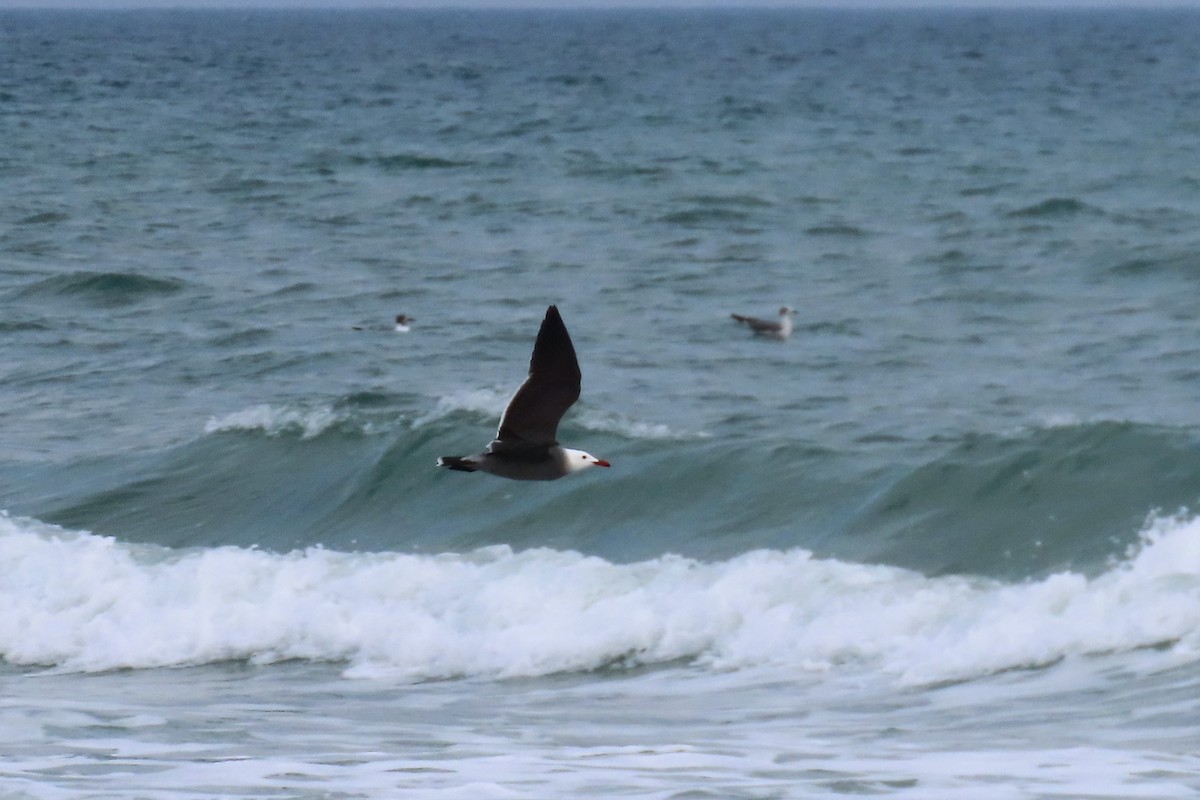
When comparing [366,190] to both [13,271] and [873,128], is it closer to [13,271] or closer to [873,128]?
[13,271]

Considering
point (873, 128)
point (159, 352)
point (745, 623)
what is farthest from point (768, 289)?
point (873, 128)

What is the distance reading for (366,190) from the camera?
104ft

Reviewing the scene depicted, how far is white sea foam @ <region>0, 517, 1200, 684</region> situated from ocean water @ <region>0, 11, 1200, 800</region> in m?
0.04

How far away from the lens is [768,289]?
22.0 m

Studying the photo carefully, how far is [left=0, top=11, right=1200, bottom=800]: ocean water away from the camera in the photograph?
9.53 meters

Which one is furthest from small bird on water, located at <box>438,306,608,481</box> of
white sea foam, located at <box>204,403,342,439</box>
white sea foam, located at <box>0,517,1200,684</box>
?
white sea foam, located at <box>204,403,342,439</box>

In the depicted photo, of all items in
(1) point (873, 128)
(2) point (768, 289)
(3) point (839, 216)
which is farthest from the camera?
(1) point (873, 128)

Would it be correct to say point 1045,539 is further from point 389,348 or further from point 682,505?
point 389,348

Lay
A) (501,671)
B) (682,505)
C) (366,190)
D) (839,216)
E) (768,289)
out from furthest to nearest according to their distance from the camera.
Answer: (366,190) < (839,216) < (768,289) < (682,505) < (501,671)

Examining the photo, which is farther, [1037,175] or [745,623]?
[1037,175]

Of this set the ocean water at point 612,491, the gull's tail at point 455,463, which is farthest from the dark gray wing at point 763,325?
the gull's tail at point 455,463

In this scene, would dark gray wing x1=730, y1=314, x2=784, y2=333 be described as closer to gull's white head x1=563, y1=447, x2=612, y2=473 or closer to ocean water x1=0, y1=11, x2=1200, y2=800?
ocean water x1=0, y1=11, x2=1200, y2=800

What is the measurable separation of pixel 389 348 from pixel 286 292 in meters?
3.54

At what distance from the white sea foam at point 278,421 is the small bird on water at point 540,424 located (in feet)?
24.8
